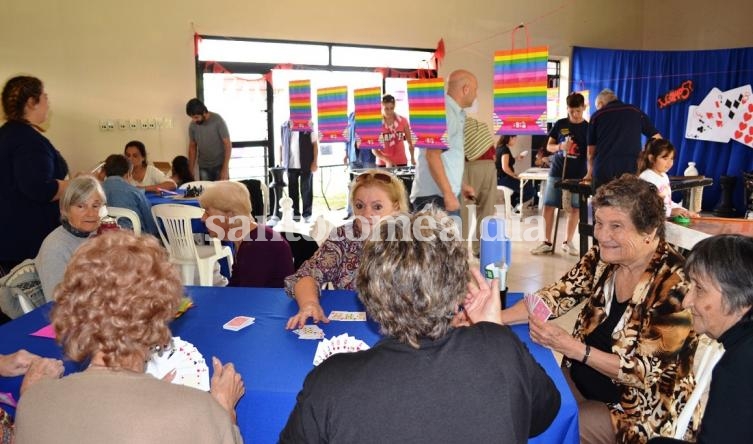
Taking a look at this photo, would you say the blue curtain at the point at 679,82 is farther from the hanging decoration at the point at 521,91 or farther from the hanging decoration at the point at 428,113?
the hanging decoration at the point at 428,113

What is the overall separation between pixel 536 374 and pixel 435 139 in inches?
126

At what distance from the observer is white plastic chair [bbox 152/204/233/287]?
13.9 feet

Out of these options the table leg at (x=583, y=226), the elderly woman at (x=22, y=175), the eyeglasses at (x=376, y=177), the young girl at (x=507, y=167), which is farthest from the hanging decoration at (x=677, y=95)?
the elderly woman at (x=22, y=175)

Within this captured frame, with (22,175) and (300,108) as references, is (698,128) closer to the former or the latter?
(300,108)

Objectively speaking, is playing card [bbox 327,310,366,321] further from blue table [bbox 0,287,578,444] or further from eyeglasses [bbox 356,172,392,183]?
eyeglasses [bbox 356,172,392,183]

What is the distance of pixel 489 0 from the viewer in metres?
9.21

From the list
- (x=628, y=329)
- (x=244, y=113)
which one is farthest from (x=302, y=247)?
(x=244, y=113)

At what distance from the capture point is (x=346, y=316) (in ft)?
6.71

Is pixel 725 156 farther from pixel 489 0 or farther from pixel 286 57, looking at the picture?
pixel 286 57

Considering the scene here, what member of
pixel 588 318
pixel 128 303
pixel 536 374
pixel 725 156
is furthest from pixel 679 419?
pixel 725 156

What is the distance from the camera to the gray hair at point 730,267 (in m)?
1.38

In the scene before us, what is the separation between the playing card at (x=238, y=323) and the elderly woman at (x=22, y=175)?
64.1 inches

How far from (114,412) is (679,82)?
983cm

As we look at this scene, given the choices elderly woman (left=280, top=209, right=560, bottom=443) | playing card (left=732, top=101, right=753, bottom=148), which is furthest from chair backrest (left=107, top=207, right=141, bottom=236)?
playing card (left=732, top=101, right=753, bottom=148)
